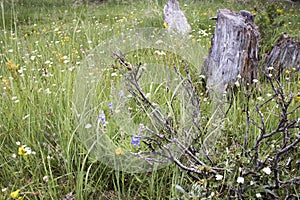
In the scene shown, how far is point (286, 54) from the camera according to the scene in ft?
11.5

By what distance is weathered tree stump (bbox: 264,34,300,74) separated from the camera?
11.4 feet

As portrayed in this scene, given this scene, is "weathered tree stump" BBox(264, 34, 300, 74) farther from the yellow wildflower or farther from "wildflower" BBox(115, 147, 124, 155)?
the yellow wildflower

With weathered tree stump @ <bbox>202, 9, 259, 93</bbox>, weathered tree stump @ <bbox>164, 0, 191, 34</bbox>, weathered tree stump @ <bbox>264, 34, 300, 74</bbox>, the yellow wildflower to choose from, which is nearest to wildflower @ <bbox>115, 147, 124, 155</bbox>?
the yellow wildflower

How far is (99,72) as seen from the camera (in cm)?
250

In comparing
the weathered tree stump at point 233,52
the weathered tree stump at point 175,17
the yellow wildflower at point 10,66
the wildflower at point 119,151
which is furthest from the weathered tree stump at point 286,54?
the yellow wildflower at point 10,66

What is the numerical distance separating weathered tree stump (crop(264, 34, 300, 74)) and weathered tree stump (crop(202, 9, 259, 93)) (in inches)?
22.9

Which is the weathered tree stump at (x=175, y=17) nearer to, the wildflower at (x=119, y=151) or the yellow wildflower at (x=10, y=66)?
the yellow wildflower at (x=10, y=66)

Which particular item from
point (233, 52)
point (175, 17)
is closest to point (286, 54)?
point (233, 52)

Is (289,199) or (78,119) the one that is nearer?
(289,199)

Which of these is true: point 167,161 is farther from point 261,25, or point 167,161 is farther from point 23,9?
point 23,9

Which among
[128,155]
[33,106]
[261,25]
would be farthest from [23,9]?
[128,155]

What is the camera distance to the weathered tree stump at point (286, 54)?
3.46 m

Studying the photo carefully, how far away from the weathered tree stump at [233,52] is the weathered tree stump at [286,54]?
0.58 meters

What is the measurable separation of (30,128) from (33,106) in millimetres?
183
